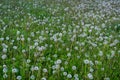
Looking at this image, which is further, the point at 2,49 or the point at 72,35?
the point at 72,35

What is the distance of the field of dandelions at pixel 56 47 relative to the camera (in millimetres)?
6527

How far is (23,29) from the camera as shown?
10078mm

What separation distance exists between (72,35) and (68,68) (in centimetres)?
287

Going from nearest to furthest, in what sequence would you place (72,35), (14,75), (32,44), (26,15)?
1. (14,75)
2. (32,44)
3. (72,35)
4. (26,15)

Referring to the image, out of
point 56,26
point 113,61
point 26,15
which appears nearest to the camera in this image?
point 113,61

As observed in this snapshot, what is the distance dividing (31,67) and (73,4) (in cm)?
1025

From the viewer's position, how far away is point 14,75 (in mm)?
6188

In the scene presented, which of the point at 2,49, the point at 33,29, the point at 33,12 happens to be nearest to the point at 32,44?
the point at 2,49

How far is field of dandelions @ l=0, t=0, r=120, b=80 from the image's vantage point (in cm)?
653

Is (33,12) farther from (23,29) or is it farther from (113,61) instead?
(113,61)

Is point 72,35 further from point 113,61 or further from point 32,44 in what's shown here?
point 113,61

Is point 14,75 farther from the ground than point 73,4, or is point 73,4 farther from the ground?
point 14,75

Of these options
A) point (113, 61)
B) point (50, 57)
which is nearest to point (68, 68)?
point (50, 57)

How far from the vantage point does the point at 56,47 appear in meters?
8.25
